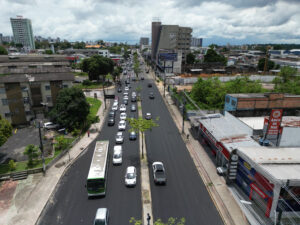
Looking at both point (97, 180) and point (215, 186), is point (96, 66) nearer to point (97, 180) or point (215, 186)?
point (97, 180)

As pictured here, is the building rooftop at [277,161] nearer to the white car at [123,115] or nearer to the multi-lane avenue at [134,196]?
the multi-lane avenue at [134,196]

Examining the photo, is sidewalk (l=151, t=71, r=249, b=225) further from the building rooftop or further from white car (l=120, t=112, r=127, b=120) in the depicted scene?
white car (l=120, t=112, r=127, b=120)

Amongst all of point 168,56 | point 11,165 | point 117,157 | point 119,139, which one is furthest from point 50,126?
point 168,56

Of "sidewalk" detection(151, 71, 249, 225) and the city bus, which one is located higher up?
the city bus

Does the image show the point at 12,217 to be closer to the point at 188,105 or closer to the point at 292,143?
the point at 292,143

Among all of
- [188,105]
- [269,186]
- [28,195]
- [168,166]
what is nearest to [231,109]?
[188,105]

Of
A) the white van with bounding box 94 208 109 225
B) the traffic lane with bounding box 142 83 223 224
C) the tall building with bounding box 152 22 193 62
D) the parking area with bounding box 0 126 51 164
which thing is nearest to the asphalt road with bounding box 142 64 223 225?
the traffic lane with bounding box 142 83 223 224

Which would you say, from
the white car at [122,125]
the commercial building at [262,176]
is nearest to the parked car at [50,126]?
the white car at [122,125]
